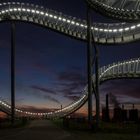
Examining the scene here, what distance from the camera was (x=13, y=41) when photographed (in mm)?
57906

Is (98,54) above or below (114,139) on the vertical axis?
above

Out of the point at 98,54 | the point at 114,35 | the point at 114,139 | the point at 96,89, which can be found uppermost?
the point at 114,35

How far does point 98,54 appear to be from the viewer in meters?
52.3

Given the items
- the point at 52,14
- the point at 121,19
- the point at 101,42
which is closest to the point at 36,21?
the point at 52,14

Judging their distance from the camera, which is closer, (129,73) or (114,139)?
(114,139)

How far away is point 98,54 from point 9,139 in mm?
27325

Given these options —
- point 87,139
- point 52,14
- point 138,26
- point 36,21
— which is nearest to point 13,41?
point 36,21

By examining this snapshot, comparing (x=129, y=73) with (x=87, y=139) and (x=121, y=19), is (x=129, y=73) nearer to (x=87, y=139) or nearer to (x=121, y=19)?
(x=121, y=19)

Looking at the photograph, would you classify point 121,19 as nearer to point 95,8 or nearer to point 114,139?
point 95,8

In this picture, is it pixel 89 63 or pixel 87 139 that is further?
pixel 89 63

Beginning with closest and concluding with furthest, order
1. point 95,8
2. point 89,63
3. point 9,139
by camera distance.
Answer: point 9,139 < point 89,63 < point 95,8

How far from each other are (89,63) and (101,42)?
1597 centimetres

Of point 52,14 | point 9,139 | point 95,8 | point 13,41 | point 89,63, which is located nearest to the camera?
point 9,139

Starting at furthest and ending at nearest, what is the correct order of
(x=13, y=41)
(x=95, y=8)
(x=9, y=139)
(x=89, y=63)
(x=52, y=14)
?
(x=52, y=14), (x=13, y=41), (x=95, y=8), (x=89, y=63), (x=9, y=139)
